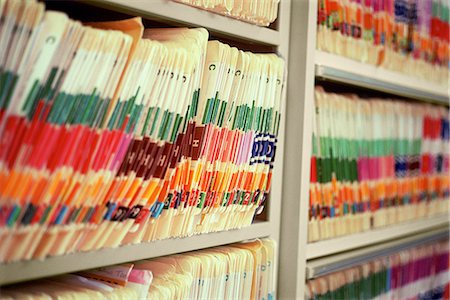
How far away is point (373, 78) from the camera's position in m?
1.75

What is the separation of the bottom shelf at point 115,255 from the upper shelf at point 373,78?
49cm

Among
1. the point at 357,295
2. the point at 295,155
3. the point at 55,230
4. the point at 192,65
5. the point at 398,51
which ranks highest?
the point at 398,51

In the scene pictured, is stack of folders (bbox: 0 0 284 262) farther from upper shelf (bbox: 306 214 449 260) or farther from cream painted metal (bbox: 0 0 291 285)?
upper shelf (bbox: 306 214 449 260)

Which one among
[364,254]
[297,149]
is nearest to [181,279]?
[297,149]

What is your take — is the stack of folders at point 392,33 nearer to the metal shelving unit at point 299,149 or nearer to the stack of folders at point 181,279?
the metal shelving unit at point 299,149

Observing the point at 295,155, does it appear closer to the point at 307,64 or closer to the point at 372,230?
the point at 307,64

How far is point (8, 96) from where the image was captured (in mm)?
819

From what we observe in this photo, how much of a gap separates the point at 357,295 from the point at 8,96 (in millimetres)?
1344

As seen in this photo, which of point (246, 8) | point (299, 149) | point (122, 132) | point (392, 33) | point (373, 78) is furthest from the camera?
point (392, 33)

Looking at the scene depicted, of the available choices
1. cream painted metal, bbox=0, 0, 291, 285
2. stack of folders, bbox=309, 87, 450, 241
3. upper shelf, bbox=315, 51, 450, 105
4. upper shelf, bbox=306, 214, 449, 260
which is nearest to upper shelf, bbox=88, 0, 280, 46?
cream painted metal, bbox=0, 0, 291, 285

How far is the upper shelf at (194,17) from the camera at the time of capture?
3.50ft

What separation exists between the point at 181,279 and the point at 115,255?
174 millimetres

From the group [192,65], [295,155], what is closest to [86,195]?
[192,65]

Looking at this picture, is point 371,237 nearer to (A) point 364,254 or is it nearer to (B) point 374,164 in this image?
(A) point 364,254
